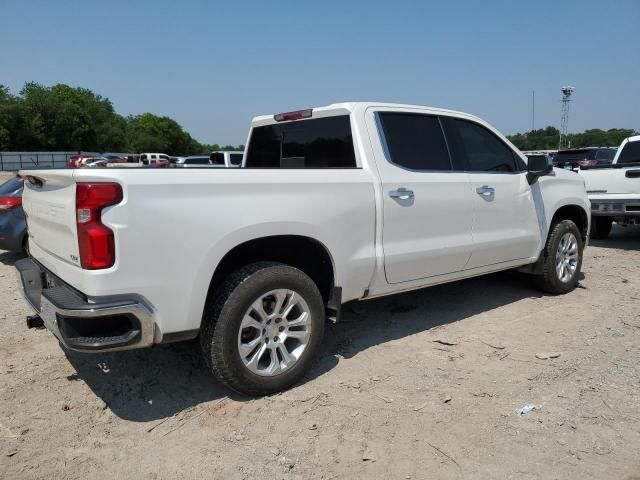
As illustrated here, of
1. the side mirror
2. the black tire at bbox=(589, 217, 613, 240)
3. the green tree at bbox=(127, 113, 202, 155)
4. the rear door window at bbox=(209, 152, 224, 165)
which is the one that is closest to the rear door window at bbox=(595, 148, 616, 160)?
the black tire at bbox=(589, 217, 613, 240)

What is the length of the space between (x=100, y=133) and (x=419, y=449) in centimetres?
8793

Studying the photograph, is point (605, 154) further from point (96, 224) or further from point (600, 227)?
point (96, 224)

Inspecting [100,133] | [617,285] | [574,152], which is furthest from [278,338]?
[100,133]

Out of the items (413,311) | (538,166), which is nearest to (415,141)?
(538,166)

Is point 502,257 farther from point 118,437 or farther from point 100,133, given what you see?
point 100,133

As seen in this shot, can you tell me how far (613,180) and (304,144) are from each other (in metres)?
6.42

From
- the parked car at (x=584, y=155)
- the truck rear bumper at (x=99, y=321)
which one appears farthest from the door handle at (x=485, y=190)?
the parked car at (x=584, y=155)

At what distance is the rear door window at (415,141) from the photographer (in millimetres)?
4188

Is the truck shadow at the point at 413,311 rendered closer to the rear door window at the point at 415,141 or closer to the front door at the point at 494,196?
the front door at the point at 494,196

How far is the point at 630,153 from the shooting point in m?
9.80

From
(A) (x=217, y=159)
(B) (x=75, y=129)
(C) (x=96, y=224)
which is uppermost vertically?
(B) (x=75, y=129)

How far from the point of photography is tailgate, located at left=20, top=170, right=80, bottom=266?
293 centimetres

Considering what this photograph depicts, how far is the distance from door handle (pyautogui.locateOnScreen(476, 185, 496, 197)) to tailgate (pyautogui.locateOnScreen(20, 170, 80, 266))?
3.31 meters

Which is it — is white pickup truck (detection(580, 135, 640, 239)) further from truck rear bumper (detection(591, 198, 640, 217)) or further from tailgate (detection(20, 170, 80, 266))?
tailgate (detection(20, 170, 80, 266))
